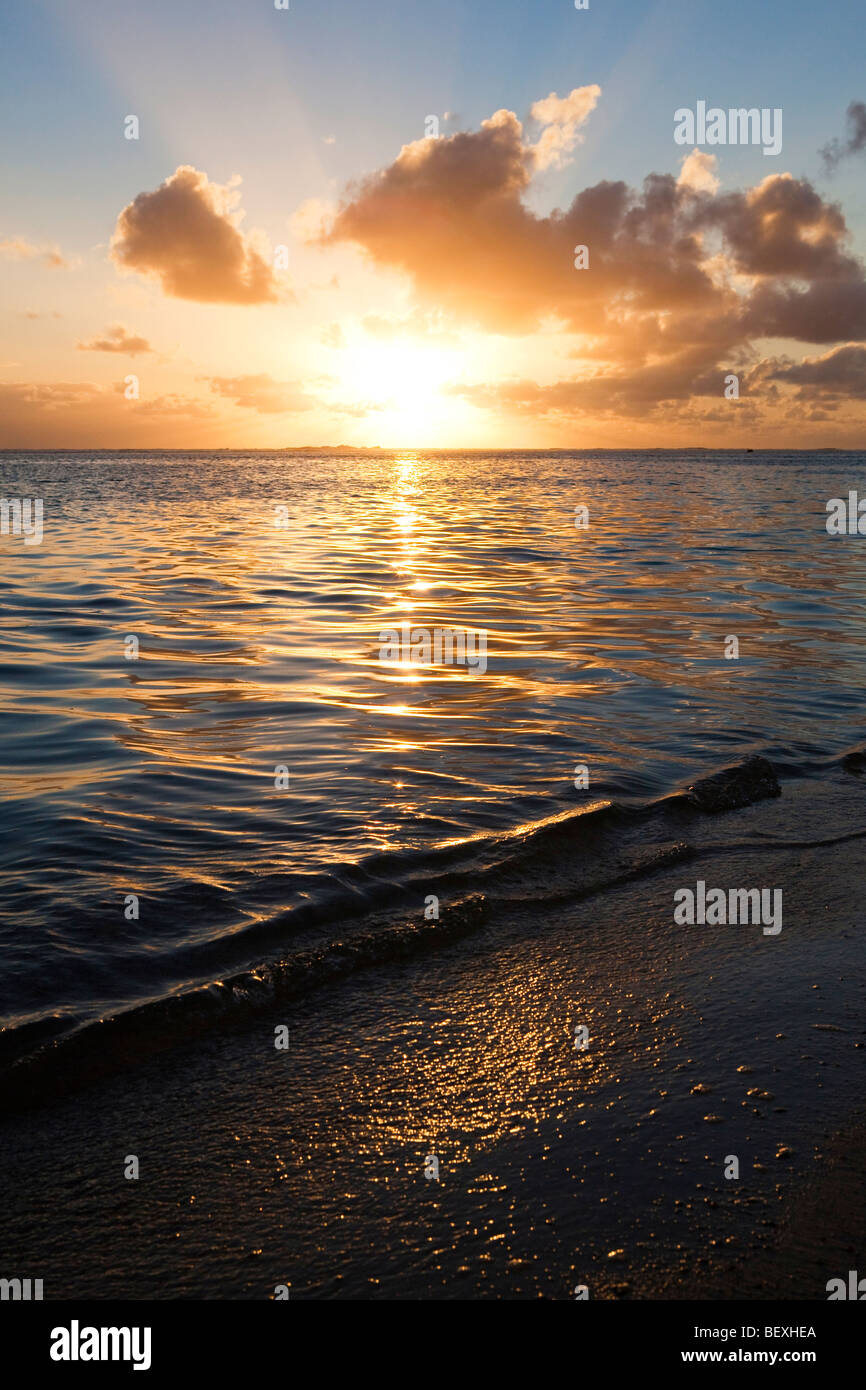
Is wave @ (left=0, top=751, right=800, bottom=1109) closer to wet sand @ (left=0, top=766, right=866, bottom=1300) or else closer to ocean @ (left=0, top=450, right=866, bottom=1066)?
ocean @ (left=0, top=450, right=866, bottom=1066)

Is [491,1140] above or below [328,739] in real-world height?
below

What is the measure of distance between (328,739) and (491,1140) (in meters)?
6.21

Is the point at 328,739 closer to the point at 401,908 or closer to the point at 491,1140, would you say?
the point at 401,908

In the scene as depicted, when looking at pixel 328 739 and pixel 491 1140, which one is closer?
pixel 491 1140

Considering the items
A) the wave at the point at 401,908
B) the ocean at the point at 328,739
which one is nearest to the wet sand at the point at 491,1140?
the wave at the point at 401,908

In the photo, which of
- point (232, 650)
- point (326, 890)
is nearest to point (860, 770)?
point (326, 890)

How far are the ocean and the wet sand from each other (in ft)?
2.12

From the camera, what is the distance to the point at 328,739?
9.61 metres

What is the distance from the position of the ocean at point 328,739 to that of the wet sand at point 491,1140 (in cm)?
65

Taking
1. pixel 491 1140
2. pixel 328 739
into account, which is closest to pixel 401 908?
pixel 491 1140

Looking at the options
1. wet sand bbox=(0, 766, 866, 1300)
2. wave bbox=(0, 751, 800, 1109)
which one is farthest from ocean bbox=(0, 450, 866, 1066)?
wet sand bbox=(0, 766, 866, 1300)

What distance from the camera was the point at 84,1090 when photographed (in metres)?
4.06

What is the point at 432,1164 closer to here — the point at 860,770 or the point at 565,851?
the point at 565,851

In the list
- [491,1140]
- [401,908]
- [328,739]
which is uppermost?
[328,739]
